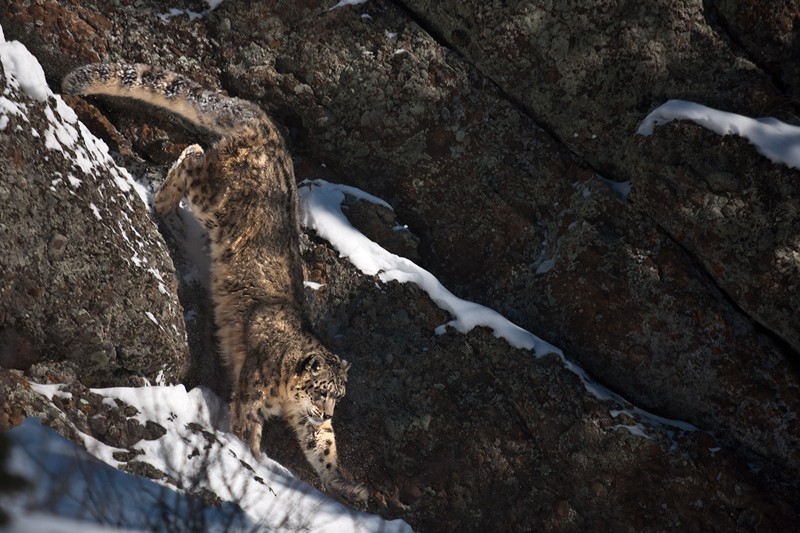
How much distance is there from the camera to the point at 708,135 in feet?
20.2

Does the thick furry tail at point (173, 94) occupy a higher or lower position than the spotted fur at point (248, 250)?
higher

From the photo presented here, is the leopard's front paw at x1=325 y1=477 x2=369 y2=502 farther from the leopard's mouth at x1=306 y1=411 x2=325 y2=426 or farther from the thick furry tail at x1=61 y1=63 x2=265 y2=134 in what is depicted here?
the thick furry tail at x1=61 y1=63 x2=265 y2=134

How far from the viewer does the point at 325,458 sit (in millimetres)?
6738

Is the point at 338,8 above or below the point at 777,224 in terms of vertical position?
above

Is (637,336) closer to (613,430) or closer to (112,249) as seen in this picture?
(613,430)

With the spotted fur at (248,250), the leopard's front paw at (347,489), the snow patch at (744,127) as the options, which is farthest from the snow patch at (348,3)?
the leopard's front paw at (347,489)

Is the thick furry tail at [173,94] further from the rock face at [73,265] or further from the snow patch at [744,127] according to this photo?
the snow patch at [744,127]

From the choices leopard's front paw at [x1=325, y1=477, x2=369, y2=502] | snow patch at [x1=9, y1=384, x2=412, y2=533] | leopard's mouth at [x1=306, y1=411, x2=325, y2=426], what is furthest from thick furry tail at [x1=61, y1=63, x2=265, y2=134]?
leopard's front paw at [x1=325, y1=477, x2=369, y2=502]

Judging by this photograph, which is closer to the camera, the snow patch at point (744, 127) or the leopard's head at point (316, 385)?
the snow patch at point (744, 127)

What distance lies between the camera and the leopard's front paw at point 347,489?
6.63 m

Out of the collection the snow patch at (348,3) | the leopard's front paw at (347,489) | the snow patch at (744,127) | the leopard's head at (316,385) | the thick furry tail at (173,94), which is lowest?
the leopard's front paw at (347,489)

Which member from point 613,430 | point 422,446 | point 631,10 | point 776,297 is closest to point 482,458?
point 422,446

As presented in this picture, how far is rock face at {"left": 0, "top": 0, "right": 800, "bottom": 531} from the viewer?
244 inches

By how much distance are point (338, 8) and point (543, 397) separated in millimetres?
4278
